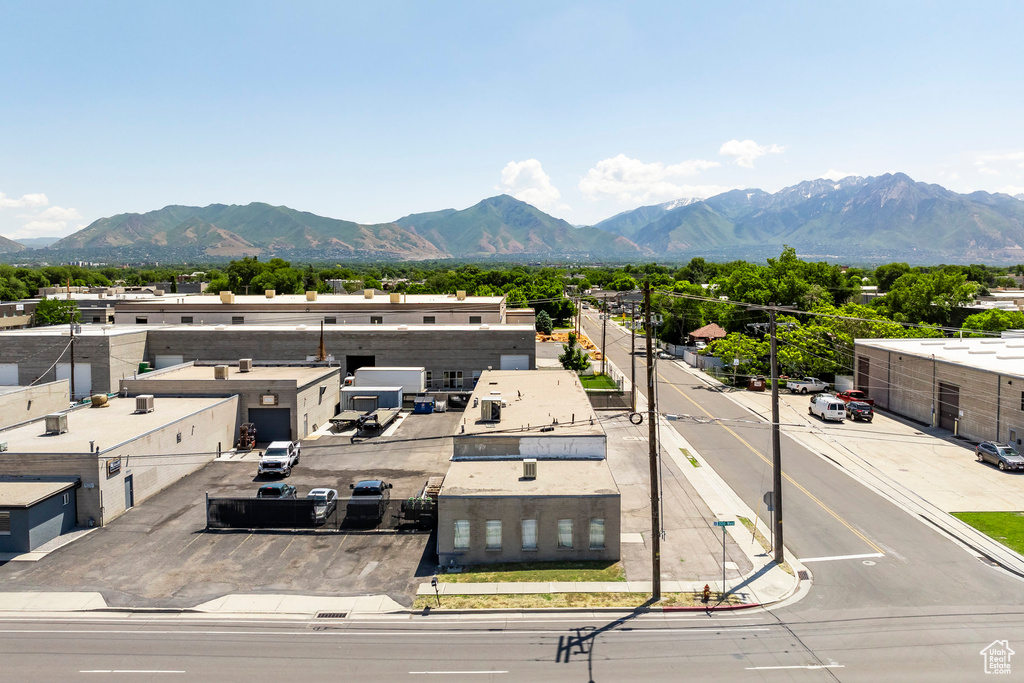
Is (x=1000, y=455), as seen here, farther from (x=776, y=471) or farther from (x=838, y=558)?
(x=776, y=471)

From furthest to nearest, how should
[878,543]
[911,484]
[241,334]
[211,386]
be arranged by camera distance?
[241,334], [211,386], [911,484], [878,543]

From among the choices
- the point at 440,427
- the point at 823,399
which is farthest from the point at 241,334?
the point at 823,399

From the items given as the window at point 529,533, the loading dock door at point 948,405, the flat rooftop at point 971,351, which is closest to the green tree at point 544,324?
the flat rooftop at point 971,351

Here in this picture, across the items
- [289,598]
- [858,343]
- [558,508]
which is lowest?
[289,598]

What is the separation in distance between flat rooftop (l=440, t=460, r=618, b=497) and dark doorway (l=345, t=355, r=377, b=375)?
30.0 m

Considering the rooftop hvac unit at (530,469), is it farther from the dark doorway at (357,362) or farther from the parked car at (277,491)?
the dark doorway at (357,362)

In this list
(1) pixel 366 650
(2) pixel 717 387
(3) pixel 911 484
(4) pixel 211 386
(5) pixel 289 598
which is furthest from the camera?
(2) pixel 717 387

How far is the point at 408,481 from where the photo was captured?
3438 cm

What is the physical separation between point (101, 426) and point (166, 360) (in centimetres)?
2240

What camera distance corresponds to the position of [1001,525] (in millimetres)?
27406

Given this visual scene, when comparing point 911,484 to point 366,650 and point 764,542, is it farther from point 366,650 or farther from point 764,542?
point 366,650

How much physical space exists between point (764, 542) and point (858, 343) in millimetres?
36562

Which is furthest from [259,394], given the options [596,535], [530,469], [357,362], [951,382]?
[951,382]

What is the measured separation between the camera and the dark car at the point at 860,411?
1874 inches
